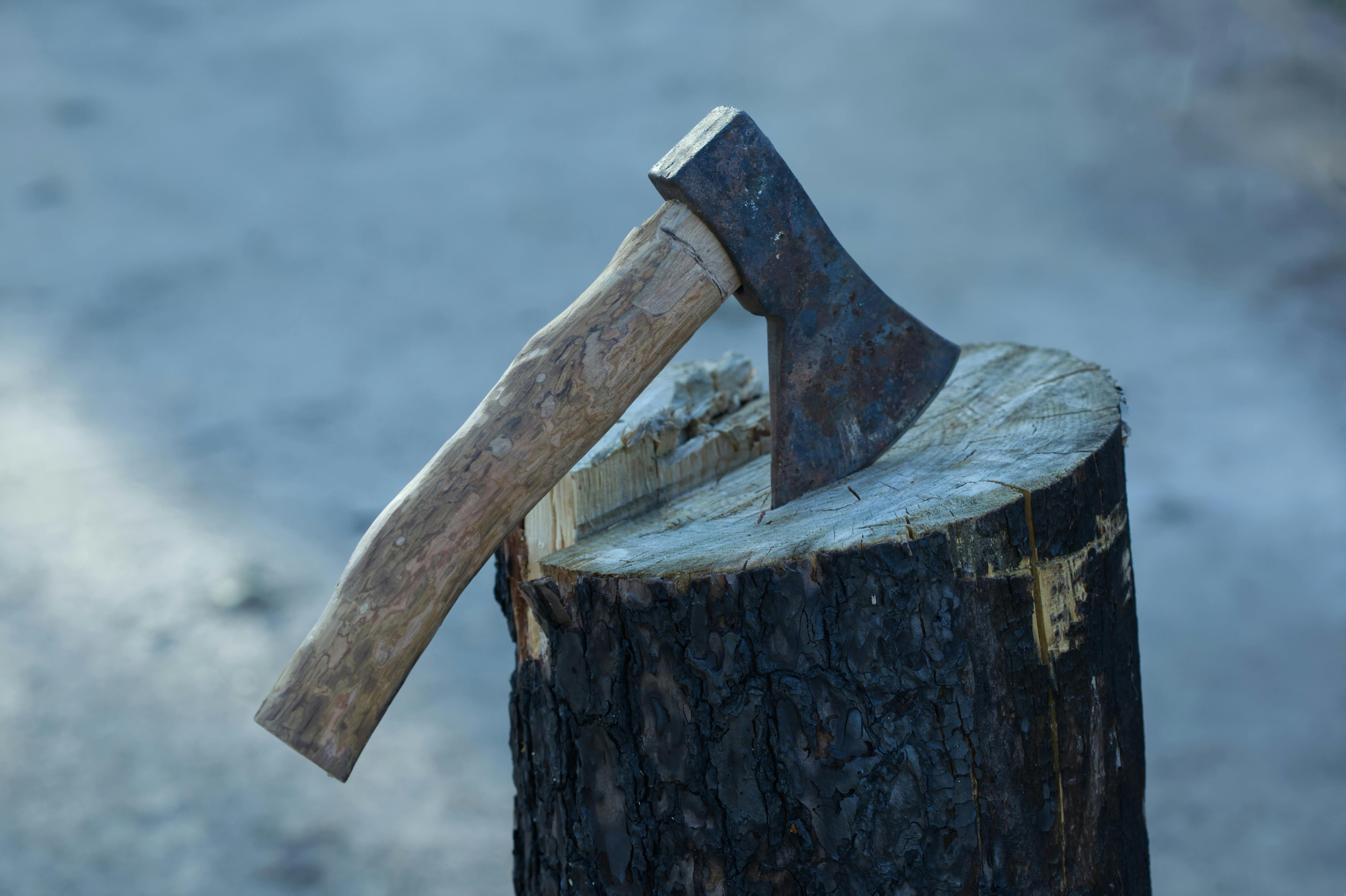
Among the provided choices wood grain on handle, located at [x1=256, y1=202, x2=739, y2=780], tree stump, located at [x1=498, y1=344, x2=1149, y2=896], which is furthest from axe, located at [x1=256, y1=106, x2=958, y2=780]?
tree stump, located at [x1=498, y1=344, x2=1149, y2=896]

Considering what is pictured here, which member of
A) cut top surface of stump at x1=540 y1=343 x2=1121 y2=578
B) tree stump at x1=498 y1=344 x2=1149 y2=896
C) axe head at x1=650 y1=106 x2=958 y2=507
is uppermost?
axe head at x1=650 y1=106 x2=958 y2=507

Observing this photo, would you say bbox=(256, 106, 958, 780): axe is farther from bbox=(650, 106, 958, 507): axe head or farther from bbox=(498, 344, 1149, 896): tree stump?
bbox=(498, 344, 1149, 896): tree stump

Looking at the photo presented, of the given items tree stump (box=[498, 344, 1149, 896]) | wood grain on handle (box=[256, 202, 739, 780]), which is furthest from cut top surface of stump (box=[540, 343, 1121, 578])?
wood grain on handle (box=[256, 202, 739, 780])

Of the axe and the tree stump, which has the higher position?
the axe

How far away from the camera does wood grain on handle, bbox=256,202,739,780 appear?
1.06 meters

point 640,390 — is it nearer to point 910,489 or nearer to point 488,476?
point 488,476

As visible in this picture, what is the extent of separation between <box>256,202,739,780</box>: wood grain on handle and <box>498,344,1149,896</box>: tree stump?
0.40 ft

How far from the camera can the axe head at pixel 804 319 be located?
3.99 feet

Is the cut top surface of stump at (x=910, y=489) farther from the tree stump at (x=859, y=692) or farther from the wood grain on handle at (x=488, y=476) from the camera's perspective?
the wood grain on handle at (x=488, y=476)

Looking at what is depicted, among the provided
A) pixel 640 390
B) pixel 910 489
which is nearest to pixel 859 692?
pixel 910 489

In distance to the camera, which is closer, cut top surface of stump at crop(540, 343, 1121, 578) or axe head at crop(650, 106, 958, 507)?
cut top surface of stump at crop(540, 343, 1121, 578)

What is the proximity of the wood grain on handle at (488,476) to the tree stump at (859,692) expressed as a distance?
123mm

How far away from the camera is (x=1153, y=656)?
8.83 ft

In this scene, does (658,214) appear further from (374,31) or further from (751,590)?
(374,31)
